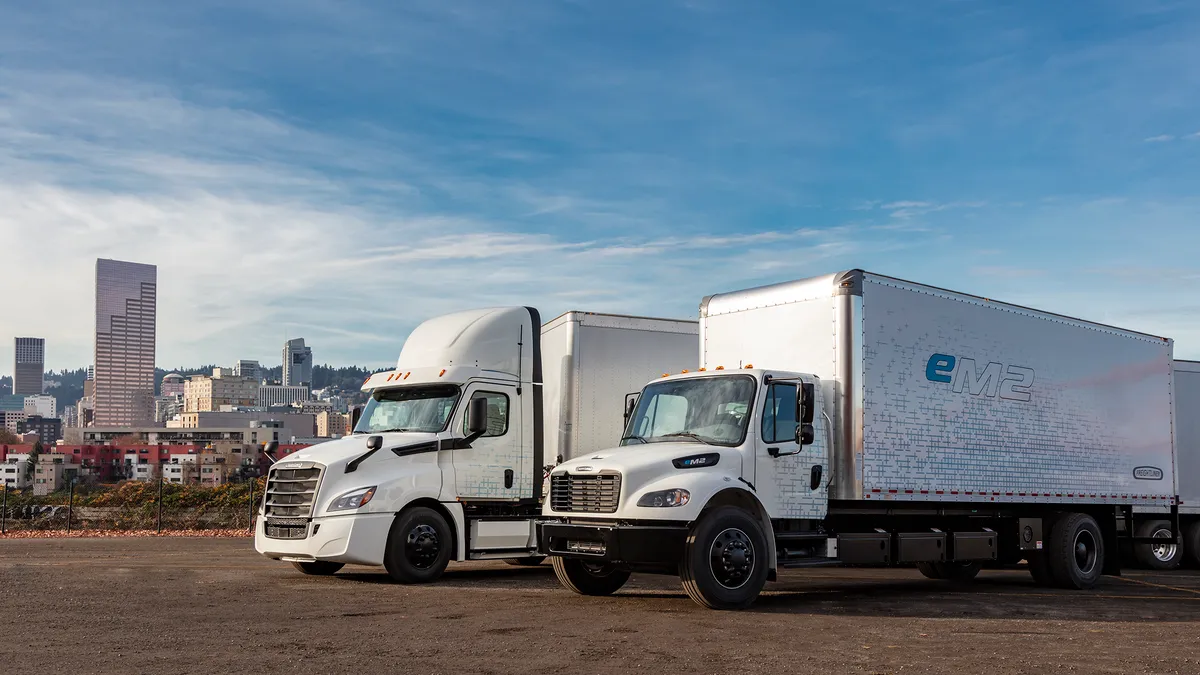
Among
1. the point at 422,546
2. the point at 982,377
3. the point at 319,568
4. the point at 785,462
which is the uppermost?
the point at 982,377

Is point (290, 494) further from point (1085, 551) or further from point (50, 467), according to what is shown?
point (50, 467)

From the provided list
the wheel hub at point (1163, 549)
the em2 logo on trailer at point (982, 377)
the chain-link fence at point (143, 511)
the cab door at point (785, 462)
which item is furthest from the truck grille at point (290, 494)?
the chain-link fence at point (143, 511)

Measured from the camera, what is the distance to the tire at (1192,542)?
69.3 feet

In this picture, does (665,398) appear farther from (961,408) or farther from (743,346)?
(961,408)

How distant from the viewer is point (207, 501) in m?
32.8

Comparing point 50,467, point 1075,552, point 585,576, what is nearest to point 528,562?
point 585,576

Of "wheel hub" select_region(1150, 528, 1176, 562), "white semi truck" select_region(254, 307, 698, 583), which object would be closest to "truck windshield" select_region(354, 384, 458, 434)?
"white semi truck" select_region(254, 307, 698, 583)

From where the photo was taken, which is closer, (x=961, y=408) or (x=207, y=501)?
(x=961, y=408)

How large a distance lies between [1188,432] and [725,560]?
545 inches

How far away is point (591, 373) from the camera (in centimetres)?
1764

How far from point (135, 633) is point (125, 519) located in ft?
71.9

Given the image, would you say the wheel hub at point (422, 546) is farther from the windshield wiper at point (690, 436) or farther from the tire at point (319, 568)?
the windshield wiper at point (690, 436)

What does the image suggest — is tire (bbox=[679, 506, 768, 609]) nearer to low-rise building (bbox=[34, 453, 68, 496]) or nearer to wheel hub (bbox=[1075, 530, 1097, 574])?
wheel hub (bbox=[1075, 530, 1097, 574])

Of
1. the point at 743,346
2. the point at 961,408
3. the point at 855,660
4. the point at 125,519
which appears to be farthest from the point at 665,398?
the point at 125,519
